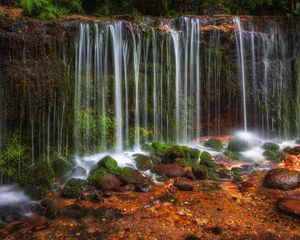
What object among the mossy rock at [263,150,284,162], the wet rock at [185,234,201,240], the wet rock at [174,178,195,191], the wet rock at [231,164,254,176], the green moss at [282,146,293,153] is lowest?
the wet rock at [185,234,201,240]

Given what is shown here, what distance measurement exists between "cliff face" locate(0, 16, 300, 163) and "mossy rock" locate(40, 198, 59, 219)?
2.58 m

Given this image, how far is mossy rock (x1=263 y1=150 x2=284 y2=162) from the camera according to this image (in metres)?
9.55

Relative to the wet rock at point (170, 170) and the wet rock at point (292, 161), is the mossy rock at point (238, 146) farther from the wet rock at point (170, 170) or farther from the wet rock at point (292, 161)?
the wet rock at point (170, 170)

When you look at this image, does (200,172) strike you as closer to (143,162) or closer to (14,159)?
(143,162)

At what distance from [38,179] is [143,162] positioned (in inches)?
103

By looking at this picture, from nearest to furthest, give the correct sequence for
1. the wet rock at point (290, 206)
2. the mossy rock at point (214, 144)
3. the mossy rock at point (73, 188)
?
the wet rock at point (290, 206) → the mossy rock at point (73, 188) → the mossy rock at point (214, 144)

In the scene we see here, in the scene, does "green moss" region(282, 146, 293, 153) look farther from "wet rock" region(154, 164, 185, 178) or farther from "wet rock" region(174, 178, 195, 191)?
"wet rock" region(174, 178, 195, 191)

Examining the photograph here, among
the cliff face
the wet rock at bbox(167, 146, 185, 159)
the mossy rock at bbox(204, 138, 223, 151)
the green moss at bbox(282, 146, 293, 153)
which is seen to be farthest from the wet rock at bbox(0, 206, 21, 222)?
the green moss at bbox(282, 146, 293, 153)

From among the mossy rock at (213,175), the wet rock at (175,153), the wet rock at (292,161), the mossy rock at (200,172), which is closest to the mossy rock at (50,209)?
the mossy rock at (200,172)

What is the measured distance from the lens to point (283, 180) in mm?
7387

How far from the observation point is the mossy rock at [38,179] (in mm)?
7024

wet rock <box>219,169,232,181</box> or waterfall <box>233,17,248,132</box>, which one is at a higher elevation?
waterfall <box>233,17,248,132</box>

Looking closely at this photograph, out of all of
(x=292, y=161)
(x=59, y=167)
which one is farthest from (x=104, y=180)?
(x=292, y=161)

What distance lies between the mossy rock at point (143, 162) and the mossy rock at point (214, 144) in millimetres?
2664
